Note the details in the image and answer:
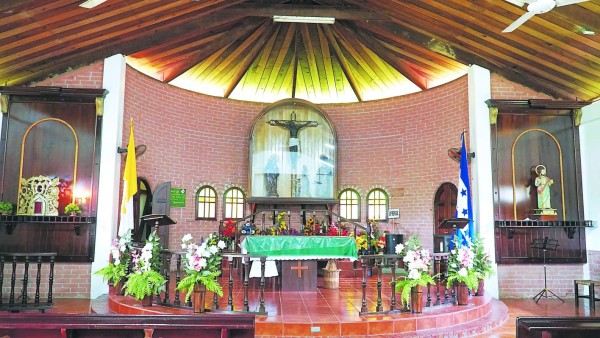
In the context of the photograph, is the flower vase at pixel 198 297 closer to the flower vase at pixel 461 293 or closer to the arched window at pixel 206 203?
the flower vase at pixel 461 293

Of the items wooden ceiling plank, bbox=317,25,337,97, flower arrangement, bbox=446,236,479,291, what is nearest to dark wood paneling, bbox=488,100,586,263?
flower arrangement, bbox=446,236,479,291

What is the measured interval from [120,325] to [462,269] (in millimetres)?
5527


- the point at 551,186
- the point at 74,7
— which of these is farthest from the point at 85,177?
the point at 551,186

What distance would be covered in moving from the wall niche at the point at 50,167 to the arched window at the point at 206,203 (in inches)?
143

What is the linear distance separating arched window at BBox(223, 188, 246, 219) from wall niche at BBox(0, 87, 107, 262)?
427cm

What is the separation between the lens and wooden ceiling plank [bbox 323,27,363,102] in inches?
459

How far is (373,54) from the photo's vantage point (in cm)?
1216

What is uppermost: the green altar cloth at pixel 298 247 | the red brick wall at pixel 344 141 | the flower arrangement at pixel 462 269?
the red brick wall at pixel 344 141

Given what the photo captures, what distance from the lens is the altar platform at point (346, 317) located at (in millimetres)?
6254

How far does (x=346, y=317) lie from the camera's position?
258 inches

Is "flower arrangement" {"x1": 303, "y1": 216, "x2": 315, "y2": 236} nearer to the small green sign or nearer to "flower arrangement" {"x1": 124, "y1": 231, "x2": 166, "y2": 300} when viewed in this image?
the small green sign

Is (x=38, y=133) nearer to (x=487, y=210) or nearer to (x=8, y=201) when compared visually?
(x=8, y=201)

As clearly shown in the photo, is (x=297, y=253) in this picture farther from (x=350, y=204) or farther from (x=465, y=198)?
(x=350, y=204)

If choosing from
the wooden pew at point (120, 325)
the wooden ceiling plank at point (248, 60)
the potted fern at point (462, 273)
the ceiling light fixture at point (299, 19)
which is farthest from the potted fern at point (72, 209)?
the potted fern at point (462, 273)
